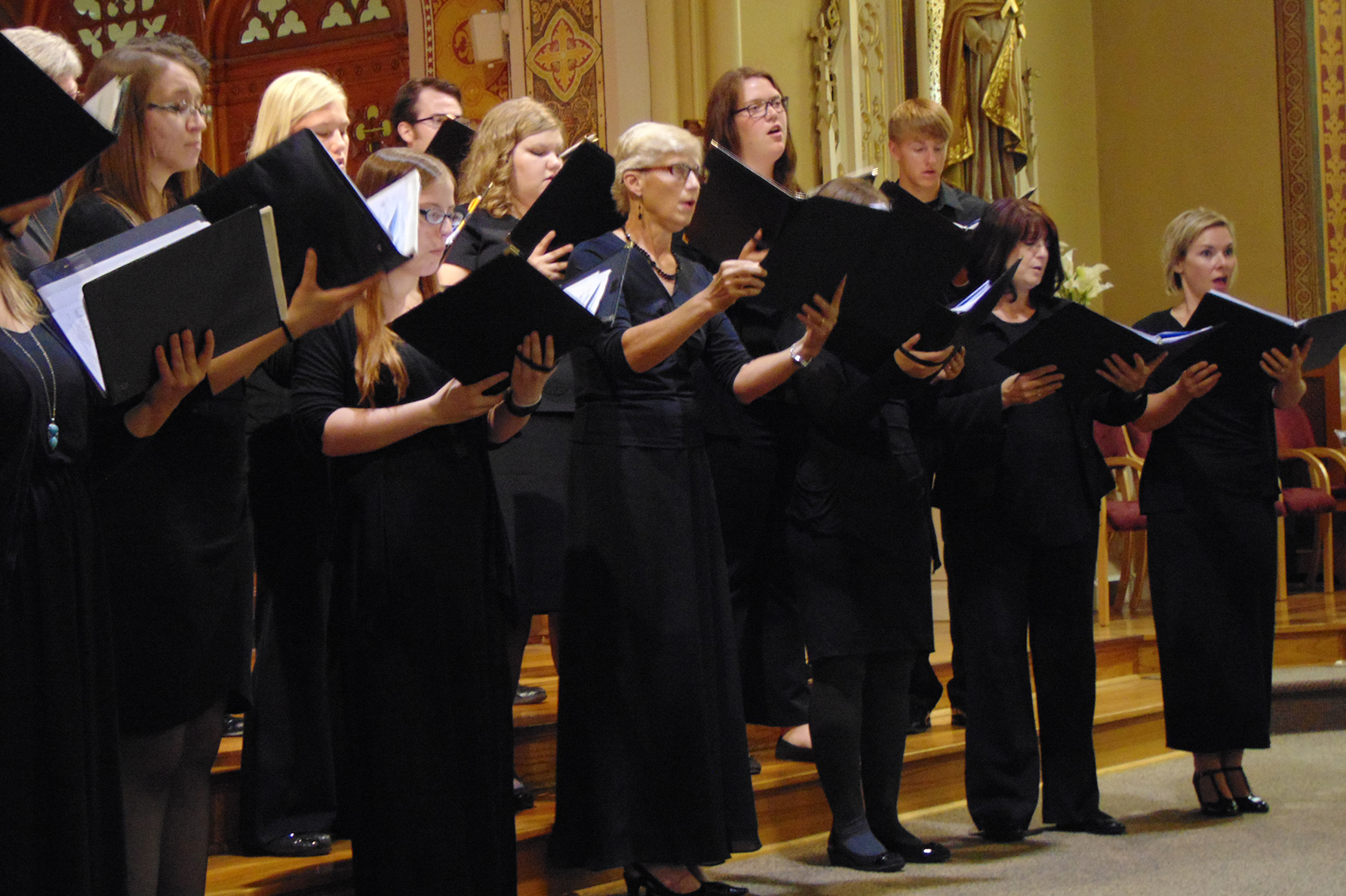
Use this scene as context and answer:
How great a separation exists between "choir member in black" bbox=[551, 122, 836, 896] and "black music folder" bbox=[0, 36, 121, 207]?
1.22 meters

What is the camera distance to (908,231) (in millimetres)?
2529

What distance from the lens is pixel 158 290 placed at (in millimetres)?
1711

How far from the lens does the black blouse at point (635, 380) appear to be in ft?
8.89

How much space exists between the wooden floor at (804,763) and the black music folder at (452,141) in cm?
136

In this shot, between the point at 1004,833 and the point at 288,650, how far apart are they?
1.74m

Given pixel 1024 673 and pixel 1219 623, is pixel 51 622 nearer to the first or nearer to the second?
pixel 1024 673

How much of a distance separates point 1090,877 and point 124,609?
2123 millimetres

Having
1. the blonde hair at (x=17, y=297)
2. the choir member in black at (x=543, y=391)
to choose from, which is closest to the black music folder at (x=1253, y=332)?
the choir member in black at (x=543, y=391)

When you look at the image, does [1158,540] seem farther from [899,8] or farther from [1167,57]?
[1167,57]

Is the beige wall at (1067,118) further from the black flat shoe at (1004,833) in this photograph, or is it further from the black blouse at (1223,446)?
the black flat shoe at (1004,833)

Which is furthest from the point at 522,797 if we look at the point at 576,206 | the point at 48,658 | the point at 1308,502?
the point at 1308,502

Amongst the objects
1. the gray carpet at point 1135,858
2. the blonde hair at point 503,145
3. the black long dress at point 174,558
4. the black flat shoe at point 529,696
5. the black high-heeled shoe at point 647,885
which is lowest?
the gray carpet at point 1135,858

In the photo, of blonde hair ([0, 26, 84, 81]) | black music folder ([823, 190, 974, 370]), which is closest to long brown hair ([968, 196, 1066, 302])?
black music folder ([823, 190, 974, 370])

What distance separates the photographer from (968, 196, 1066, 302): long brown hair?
136 inches
